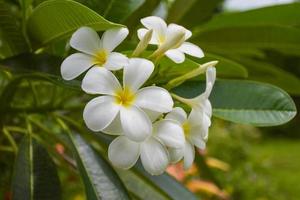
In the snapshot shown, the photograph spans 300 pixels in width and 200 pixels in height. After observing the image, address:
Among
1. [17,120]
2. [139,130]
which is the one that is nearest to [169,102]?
[139,130]

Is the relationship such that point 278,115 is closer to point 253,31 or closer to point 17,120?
point 253,31

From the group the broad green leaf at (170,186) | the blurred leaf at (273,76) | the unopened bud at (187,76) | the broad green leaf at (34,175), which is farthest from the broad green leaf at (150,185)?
the blurred leaf at (273,76)

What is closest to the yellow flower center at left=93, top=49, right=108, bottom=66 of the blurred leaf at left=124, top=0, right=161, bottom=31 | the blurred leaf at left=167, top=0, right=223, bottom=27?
the blurred leaf at left=124, top=0, right=161, bottom=31

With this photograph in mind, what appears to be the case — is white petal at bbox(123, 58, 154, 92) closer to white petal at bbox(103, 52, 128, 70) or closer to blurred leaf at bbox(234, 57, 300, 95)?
white petal at bbox(103, 52, 128, 70)

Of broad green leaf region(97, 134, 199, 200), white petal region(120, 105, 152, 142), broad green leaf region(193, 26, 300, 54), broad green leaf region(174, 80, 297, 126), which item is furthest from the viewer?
broad green leaf region(193, 26, 300, 54)

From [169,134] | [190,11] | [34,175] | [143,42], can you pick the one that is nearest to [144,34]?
[143,42]

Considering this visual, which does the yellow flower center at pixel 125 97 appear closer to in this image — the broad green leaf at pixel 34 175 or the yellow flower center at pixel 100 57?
the yellow flower center at pixel 100 57
